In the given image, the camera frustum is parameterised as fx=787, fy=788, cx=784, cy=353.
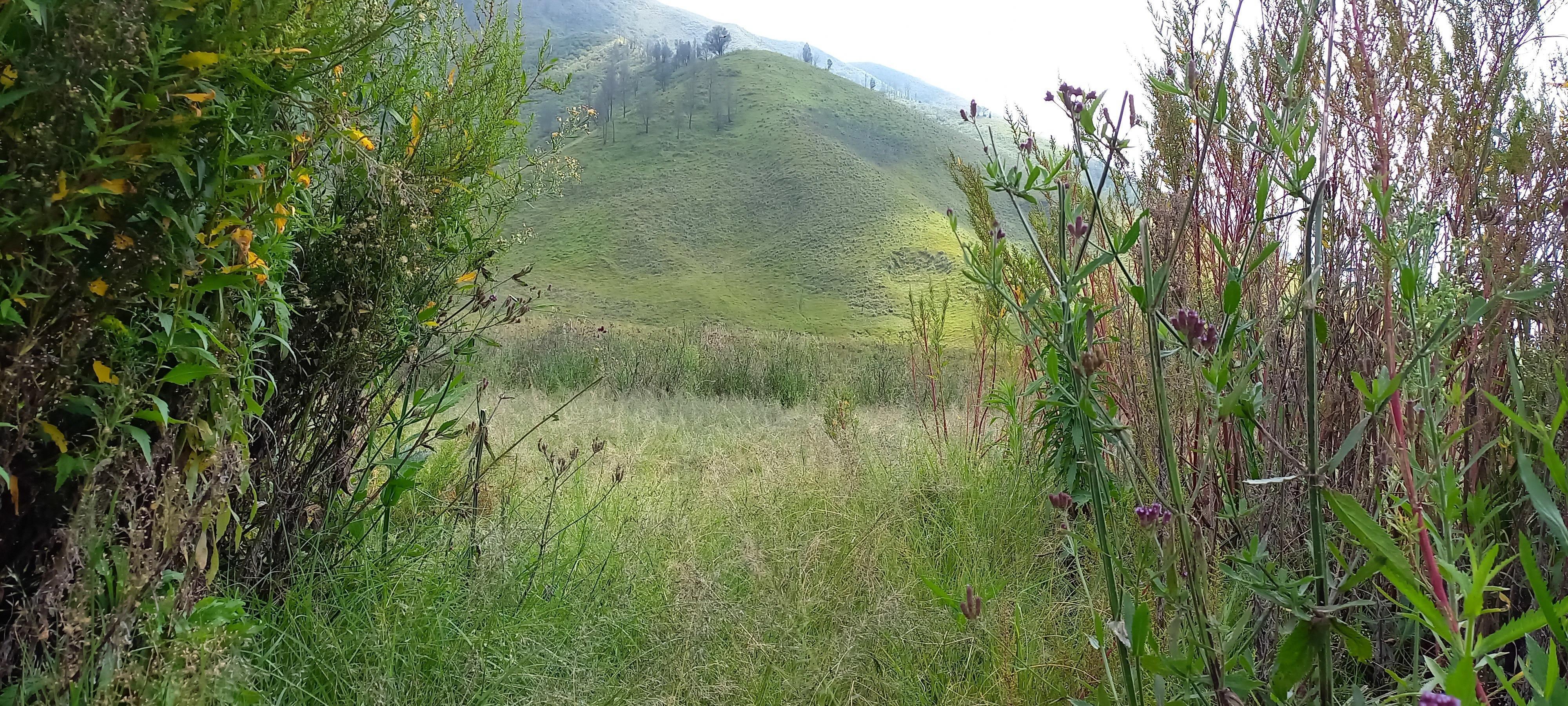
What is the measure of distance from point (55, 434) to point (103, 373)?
0.12m

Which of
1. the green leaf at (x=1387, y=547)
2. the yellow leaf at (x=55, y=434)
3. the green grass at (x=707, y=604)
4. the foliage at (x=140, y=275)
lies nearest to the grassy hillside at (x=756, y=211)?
the green grass at (x=707, y=604)

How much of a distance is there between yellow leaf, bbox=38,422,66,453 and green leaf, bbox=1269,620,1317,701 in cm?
183

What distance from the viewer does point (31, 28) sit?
125 cm

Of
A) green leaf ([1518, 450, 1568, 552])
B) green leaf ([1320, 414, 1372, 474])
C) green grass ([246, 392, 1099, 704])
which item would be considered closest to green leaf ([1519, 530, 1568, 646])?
green leaf ([1518, 450, 1568, 552])

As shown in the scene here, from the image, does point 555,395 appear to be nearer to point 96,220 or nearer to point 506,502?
point 506,502

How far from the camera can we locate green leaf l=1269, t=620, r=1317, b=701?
765 millimetres

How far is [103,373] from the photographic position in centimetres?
140

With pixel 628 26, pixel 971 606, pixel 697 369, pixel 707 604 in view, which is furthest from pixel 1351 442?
pixel 628 26

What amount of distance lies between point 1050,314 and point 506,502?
2.30 m

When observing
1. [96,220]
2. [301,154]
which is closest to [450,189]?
[301,154]

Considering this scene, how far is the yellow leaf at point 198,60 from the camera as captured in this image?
1.35 m

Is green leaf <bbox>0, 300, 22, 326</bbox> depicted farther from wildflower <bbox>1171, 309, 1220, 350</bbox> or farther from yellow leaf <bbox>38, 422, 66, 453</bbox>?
wildflower <bbox>1171, 309, 1220, 350</bbox>

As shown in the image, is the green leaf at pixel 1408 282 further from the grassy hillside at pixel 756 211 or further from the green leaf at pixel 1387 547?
the grassy hillside at pixel 756 211

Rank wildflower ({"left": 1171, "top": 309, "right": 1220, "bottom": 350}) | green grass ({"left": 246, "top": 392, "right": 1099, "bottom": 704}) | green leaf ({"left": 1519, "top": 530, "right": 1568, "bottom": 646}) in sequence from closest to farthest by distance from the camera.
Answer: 1. green leaf ({"left": 1519, "top": 530, "right": 1568, "bottom": 646})
2. wildflower ({"left": 1171, "top": 309, "right": 1220, "bottom": 350})
3. green grass ({"left": 246, "top": 392, "right": 1099, "bottom": 704})
